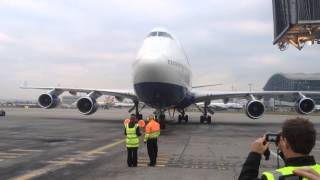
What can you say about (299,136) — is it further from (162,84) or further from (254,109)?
(254,109)

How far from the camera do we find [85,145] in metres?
15.8

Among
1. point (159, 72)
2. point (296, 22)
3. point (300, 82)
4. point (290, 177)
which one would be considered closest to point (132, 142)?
point (290, 177)

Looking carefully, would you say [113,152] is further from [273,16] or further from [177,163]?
[273,16]

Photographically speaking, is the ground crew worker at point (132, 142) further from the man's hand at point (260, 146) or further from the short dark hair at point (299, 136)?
the short dark hair at point (299, 136)

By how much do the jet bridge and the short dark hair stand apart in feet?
55.9

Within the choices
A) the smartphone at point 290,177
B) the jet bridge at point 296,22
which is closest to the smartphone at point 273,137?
the smartphone at point 290,177

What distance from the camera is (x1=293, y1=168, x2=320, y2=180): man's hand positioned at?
2590mm

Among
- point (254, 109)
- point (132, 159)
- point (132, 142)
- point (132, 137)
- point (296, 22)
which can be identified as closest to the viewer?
point (132, 159)

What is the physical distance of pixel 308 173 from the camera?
Answer: 2.60 meters

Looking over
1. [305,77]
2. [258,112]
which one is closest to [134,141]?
[258,112]

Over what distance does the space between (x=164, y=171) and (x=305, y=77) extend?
170 meters

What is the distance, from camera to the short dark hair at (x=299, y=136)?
112 inches

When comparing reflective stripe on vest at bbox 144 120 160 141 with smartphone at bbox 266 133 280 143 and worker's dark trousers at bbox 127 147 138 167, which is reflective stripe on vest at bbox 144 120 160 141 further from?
smartphone at bbox 266 133 280 143

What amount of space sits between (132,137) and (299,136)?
8957mm
